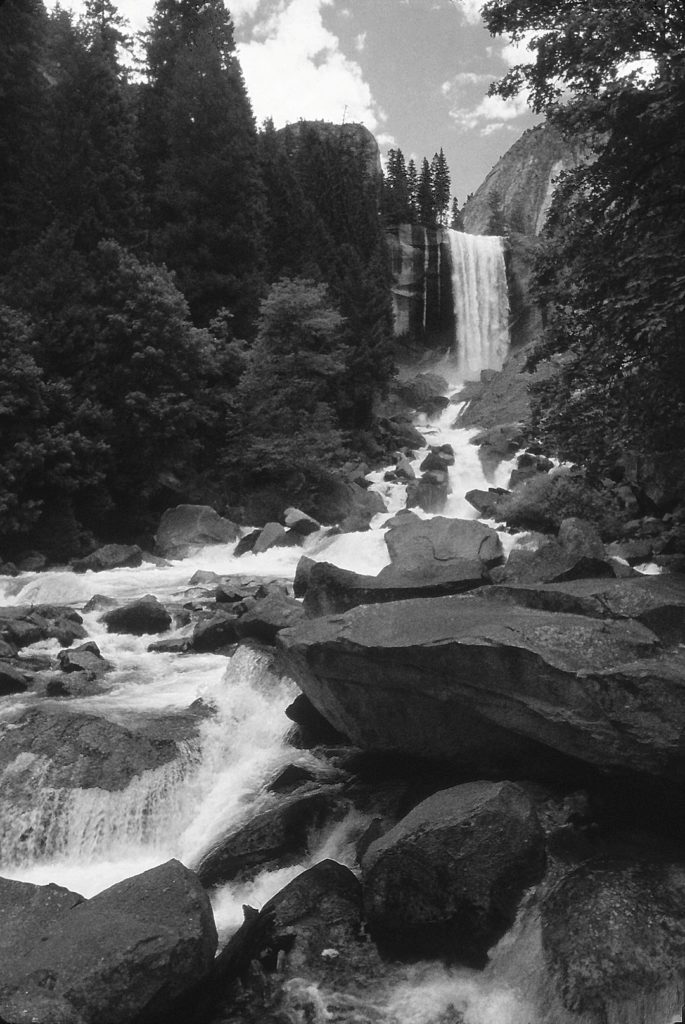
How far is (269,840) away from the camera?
719 cm

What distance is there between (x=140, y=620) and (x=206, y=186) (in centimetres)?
2510

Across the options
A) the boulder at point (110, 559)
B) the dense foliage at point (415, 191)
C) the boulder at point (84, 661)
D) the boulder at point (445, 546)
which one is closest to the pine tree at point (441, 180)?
the dense foliage at point (415, 191)

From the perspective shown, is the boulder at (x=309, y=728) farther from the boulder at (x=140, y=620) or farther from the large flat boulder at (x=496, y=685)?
the boulder at (x=140, y=620)

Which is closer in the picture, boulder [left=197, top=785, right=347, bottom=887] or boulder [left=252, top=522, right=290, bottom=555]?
boulder [left=197, top=785, right=347, bottom=887]

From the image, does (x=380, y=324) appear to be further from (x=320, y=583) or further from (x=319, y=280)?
(x=320, y=583)

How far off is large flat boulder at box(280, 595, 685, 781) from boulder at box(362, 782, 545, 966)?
0.93 m

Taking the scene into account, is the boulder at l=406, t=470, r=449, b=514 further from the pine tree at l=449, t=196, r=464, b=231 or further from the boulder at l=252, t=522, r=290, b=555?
the pine tree at l=449, t=196, r=464, b=231

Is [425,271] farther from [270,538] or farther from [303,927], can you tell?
[303,927]

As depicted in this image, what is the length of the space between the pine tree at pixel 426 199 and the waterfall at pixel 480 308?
20.3 feet

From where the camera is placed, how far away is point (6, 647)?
12.0 meters

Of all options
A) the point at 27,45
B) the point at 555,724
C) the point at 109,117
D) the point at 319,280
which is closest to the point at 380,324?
the point at 319,280

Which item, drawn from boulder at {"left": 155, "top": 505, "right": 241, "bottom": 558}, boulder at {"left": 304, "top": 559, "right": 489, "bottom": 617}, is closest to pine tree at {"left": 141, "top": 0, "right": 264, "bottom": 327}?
boulder at {"left": 155, "top": 505, "right": 241, "bottom": 558}

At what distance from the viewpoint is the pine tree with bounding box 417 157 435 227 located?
59.1m

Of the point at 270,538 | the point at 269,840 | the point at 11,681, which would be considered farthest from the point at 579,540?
the point at 270,538
